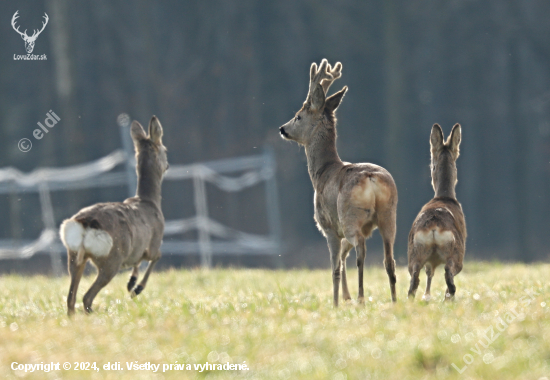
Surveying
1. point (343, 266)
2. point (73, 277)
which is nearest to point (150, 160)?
point (73, 277)

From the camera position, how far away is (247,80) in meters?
30.1

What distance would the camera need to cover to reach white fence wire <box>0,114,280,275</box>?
55.5 feet

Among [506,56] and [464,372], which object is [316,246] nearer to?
[506,56]

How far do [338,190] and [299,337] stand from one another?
2432 mm

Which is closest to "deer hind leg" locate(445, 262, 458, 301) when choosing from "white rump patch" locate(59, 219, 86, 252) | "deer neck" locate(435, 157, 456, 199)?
"deer neck" locate(435, 157, 456, 199)

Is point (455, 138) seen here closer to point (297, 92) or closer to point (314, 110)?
point (314, 110)

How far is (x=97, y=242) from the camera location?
765cm

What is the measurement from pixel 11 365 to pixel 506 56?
23548mm

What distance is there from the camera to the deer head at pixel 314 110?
8.63 metres

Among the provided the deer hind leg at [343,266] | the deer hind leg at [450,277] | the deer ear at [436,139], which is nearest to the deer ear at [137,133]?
the deer hind leg at [343,266]

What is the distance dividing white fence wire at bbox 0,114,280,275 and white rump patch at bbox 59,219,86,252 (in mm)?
7370

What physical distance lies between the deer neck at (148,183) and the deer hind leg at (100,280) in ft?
6.46

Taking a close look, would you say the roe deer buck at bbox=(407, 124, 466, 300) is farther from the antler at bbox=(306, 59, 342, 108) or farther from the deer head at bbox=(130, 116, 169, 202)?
the deer head at bbox=(130, 116, 169, 202)

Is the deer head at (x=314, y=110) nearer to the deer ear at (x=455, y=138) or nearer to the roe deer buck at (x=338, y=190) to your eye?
the roe deer buck at (x=338, y=190)
